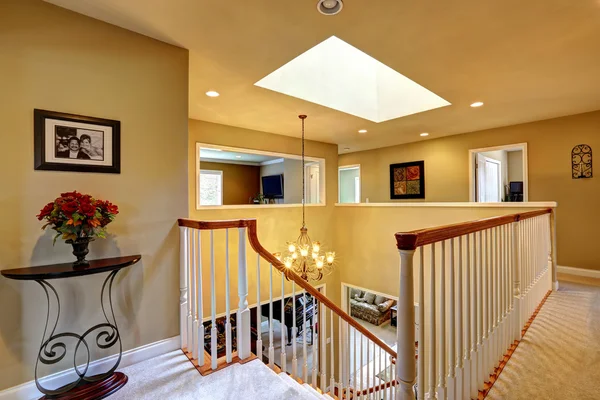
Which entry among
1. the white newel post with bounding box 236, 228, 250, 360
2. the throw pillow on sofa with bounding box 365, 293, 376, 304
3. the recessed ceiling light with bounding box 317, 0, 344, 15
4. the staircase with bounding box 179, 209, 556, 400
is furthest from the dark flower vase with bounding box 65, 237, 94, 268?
the throw pillow on sofa with bounding box 365, 293, 376, 304

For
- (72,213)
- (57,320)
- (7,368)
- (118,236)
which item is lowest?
(7,368)

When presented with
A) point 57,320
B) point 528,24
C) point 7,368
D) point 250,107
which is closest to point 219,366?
point 57,320

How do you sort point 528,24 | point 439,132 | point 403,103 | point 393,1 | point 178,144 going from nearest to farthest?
point 393,1 < point 528,24 < point 178,144 < point 403,103 < point 439,132

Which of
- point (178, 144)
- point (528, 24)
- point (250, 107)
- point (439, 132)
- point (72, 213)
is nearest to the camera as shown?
point (72, 213)

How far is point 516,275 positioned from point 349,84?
3.07 meters

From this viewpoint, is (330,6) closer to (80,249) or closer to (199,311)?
(80,249)

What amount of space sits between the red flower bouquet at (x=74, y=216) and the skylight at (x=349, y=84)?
6.65 ft

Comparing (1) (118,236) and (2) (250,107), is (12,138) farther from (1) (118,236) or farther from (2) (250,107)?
(2) (250,107)

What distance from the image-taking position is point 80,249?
5.85ft

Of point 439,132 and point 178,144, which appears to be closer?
point 178,144

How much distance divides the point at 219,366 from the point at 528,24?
11.0ft

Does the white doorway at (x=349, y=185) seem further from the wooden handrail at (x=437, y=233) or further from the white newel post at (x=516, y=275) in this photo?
the wooden handrail at (x=437, y=233)

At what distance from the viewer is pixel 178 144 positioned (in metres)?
2.39

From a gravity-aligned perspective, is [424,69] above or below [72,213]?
above
